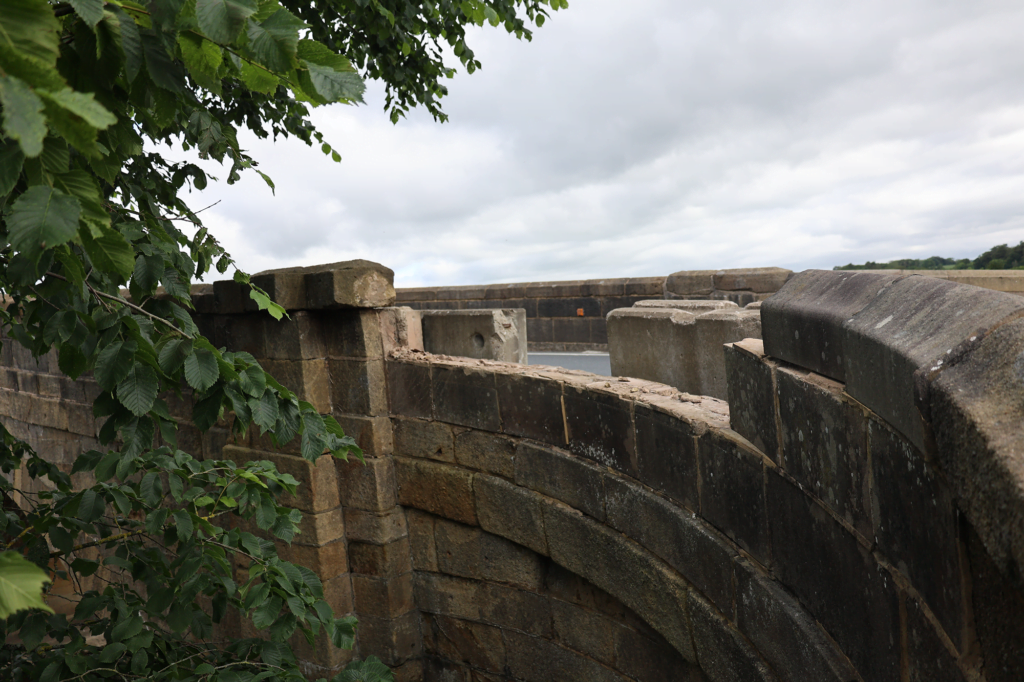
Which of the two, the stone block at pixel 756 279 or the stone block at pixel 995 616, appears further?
the stone block at pixel 756 279

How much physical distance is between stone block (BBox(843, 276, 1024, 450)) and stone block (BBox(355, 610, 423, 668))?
4.09m

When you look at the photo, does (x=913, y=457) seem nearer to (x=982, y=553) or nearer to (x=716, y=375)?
(x=982, y=553)

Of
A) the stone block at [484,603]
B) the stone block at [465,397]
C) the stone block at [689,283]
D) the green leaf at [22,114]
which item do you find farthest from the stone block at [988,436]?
the stone block at [689,283]

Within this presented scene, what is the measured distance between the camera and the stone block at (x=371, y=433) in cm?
498

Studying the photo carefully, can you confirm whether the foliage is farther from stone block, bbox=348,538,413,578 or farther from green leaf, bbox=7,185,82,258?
stone block, bbox=348,538,413,578

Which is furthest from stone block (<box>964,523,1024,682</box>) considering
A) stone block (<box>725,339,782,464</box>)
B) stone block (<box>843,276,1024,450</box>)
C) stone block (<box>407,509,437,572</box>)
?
stone block (<box>407,509,437,572</box>)

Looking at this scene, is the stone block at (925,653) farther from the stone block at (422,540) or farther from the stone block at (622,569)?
the stone block at (422,540)

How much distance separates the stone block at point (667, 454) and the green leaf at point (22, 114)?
2624 mm

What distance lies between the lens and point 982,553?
140 cm

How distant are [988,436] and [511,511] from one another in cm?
349

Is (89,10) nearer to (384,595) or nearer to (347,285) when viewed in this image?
(347,285)

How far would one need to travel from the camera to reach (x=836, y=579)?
7.05 feet

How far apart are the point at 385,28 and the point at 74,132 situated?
478 centimetres

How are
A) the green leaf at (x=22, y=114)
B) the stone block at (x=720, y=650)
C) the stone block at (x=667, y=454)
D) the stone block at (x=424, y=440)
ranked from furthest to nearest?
1. the stone block at (x=424, y=440)
2. the stone block at (x=667, y=454)
3. the stone block at (x=720, y=650)
4. the green leaf at (x=22, y=114)
